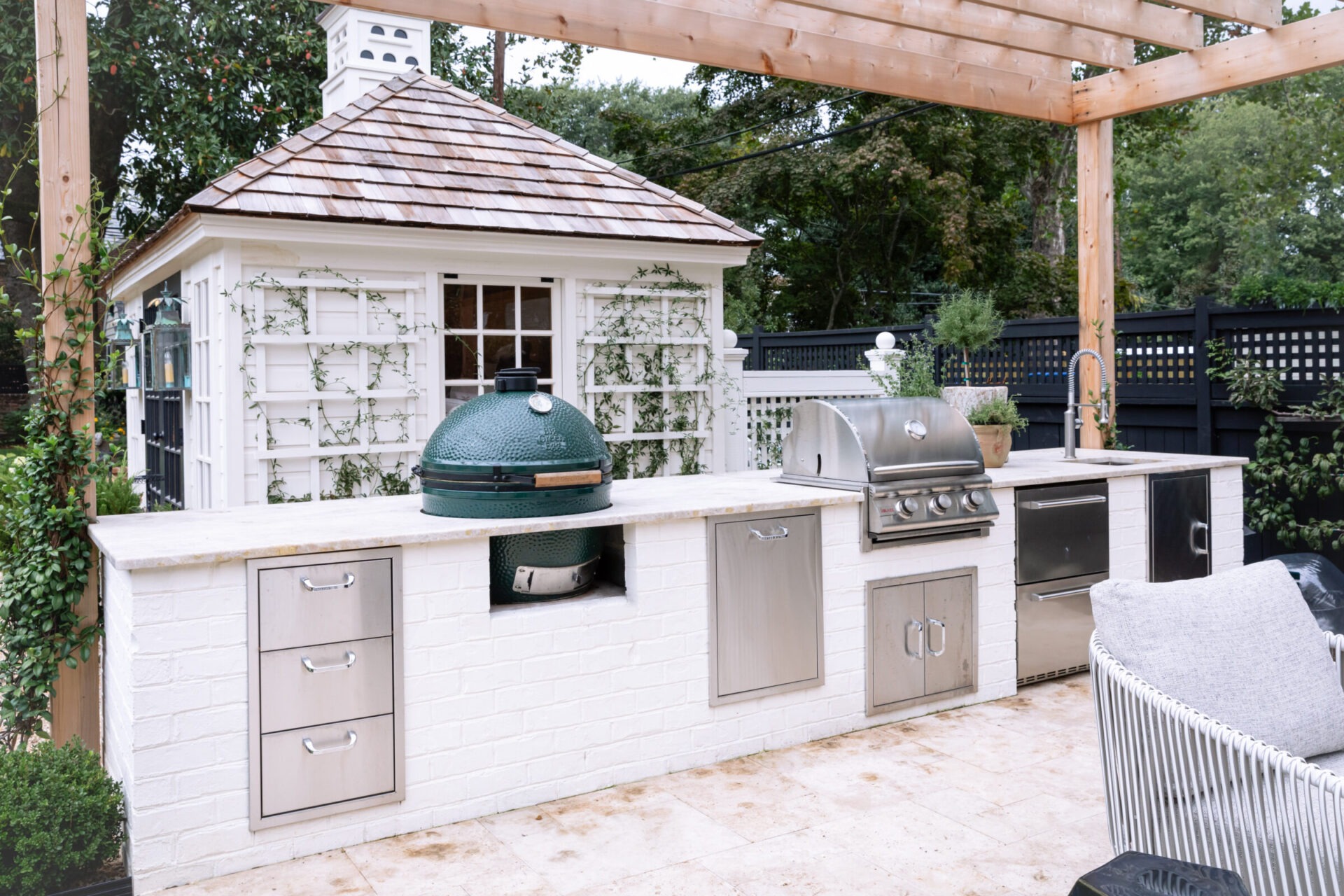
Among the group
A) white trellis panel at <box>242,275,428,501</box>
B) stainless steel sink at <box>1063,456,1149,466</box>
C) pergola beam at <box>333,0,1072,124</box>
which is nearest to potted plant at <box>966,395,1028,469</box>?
stainless steel sink at <box>1063,456,1149,466</box>

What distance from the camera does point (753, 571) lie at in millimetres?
3613

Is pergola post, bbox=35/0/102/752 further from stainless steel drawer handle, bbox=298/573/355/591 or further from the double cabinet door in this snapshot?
the double cabinet door

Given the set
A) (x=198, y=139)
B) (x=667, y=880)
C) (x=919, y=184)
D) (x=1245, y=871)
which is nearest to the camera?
(x=1245, y=871)

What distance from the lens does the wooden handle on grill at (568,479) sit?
3.22m

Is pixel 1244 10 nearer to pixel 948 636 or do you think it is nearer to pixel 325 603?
pixel 948 636

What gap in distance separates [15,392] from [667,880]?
1645 cm

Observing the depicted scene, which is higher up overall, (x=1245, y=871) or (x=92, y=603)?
(x=92, y=603)

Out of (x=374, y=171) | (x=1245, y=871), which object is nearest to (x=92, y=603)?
(x=1245, y=871)

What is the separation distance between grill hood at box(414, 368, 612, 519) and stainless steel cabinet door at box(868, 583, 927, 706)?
121 cm

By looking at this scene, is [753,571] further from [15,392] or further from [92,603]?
[15,392]

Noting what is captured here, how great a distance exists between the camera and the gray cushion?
88.0 inches

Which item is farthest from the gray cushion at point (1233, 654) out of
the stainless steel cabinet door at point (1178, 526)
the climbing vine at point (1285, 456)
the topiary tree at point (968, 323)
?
the climbing vine at point (1285, 456)

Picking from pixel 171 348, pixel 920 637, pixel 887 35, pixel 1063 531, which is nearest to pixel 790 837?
pixel 920 637

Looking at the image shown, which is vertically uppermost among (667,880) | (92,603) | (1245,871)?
(92,603)
